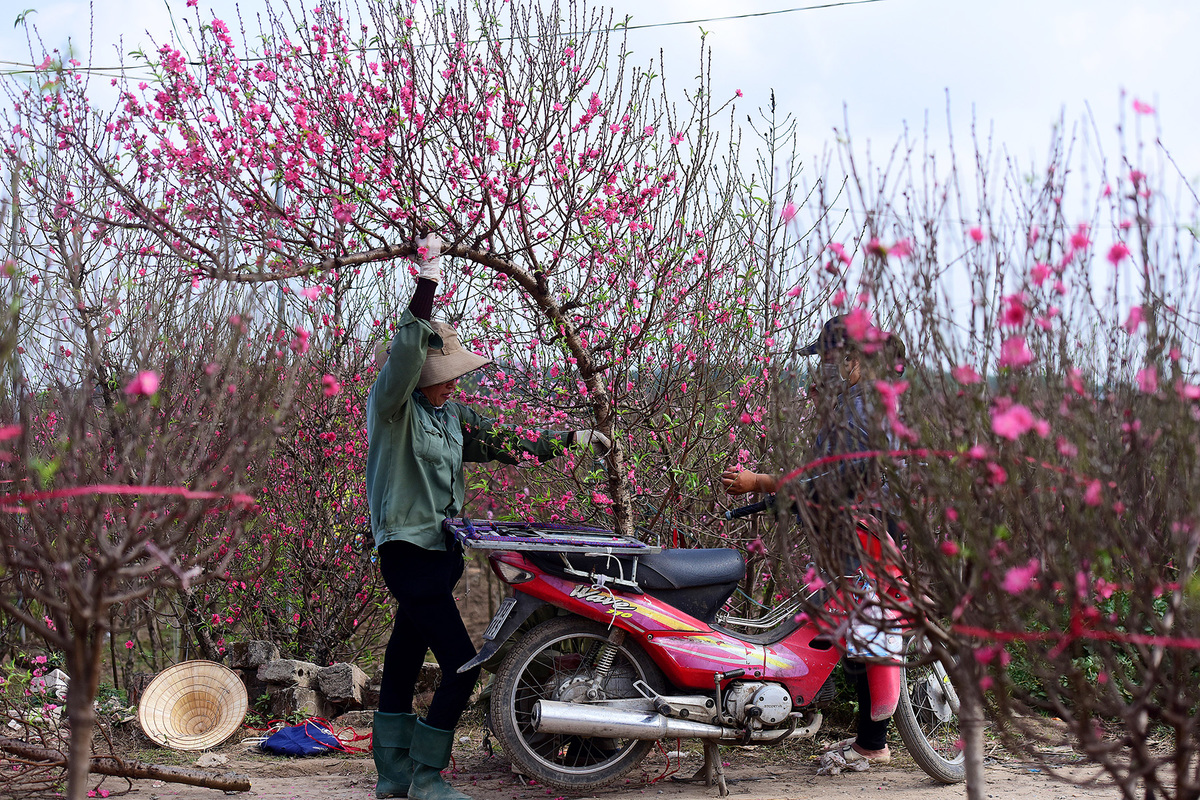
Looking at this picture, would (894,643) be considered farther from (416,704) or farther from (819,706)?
(416,704)

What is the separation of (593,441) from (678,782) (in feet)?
5.71

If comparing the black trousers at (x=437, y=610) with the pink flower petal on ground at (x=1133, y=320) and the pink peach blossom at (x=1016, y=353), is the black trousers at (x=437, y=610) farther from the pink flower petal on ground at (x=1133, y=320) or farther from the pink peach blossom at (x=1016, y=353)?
the pink flower petal on ground at (x=1133, y=320)

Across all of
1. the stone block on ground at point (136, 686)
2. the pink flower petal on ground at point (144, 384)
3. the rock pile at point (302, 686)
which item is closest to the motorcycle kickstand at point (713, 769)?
the rock pile at point (302, 686)

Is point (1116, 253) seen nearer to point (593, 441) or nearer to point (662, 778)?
point (593, 441)

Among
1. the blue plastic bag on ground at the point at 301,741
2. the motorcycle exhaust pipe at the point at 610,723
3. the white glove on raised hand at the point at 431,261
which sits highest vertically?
the white glove on raised hand at the point at 431,261

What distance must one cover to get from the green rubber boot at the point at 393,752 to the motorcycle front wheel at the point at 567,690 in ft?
1.70

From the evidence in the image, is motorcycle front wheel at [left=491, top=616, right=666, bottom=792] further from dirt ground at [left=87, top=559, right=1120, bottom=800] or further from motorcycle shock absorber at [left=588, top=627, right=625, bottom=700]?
dirt ground at [left=87, top=559, right=1120, bottom=800]

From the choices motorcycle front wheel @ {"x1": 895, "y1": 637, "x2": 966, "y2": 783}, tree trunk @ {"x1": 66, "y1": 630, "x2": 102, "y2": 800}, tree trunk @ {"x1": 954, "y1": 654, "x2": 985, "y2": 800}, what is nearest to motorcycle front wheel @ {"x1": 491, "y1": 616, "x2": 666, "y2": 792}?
motorcycle front wheel @ {"x1": 895, "y1": 637, "x2": 966, "y2": 783}

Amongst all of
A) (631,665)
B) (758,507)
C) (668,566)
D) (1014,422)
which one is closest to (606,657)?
(631,665)

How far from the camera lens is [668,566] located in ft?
14.8

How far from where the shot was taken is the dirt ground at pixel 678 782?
4422 millimetres

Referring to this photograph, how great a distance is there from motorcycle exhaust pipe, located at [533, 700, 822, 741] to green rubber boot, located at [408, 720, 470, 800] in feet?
1.41

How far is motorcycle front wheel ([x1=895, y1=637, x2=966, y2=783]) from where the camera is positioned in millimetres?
4527

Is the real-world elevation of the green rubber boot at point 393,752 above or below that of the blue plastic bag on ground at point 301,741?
above
